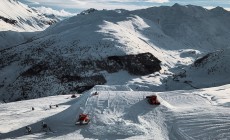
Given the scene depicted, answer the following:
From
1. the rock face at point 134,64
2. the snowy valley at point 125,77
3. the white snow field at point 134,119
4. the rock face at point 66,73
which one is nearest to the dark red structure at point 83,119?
the white snow field at point 134,119

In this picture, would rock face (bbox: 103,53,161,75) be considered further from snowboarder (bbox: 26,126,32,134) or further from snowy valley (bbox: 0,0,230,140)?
snowboarder (bbox: 26,126,32,134)

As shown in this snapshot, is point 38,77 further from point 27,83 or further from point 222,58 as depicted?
point 222,58

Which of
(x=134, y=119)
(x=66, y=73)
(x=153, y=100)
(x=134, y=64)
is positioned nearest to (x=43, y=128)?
(x=134, y=119)

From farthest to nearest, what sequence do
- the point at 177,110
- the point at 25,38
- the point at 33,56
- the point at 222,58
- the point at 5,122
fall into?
the point at 25,38
the point at 33,56
the point at 222,58
the point at 5,122
the point at 177,110

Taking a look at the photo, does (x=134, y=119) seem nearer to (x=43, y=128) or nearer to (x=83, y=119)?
(x=83, y=119)

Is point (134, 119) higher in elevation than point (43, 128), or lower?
A: higher

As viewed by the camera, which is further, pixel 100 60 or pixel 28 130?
pixel 100 60

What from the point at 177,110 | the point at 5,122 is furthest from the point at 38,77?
the point at 177,110

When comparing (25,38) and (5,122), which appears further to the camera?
(25,38)
